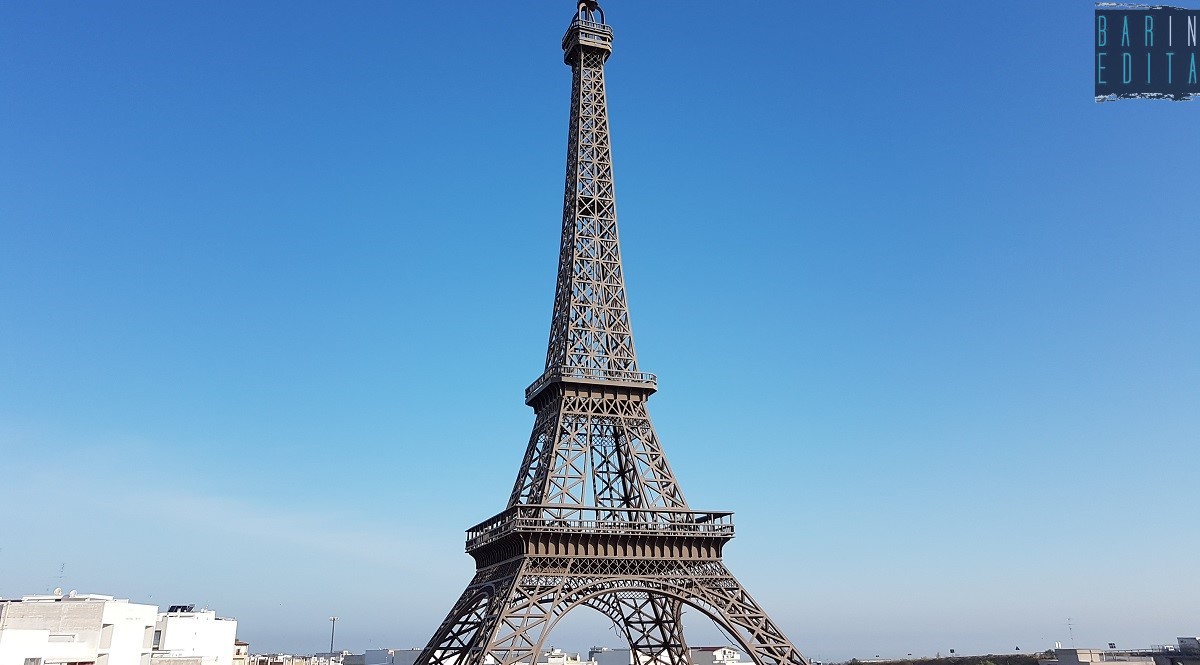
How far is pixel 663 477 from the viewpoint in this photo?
2287 inches

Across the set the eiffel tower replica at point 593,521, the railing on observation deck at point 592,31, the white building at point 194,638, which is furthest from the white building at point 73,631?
the railing on observation deck at point 592,31

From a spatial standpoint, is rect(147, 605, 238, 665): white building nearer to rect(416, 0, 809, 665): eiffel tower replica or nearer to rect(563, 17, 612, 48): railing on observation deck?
rect(416, 0, 809, 665): eiffel tower replica

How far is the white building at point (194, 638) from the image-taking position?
2965 inches

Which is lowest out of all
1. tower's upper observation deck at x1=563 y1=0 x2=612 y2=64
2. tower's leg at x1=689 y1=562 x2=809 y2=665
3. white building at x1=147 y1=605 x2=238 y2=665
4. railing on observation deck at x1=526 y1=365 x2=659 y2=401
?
white building at x1=147 y1=605 x2=238 y2=665

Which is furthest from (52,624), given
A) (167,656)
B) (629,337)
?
(629,337)

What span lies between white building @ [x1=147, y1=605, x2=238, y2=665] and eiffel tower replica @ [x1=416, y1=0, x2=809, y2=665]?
29.5 metres

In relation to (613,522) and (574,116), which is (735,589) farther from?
(574,116)

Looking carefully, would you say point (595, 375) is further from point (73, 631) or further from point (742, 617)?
point (73, 631)

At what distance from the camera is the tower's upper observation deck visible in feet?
235

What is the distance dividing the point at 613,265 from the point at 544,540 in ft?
72.1

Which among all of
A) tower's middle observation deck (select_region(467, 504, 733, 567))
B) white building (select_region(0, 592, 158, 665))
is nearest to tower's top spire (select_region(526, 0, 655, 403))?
tower's middle observation deck (select_region(467, 504, 733, 567))

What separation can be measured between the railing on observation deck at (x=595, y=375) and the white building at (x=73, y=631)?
35311 mm

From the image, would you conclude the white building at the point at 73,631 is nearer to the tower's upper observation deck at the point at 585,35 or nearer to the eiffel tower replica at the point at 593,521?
the eiffel tower replica at the point at 593,521

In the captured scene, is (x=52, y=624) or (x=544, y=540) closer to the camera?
(x=544, y=540)
